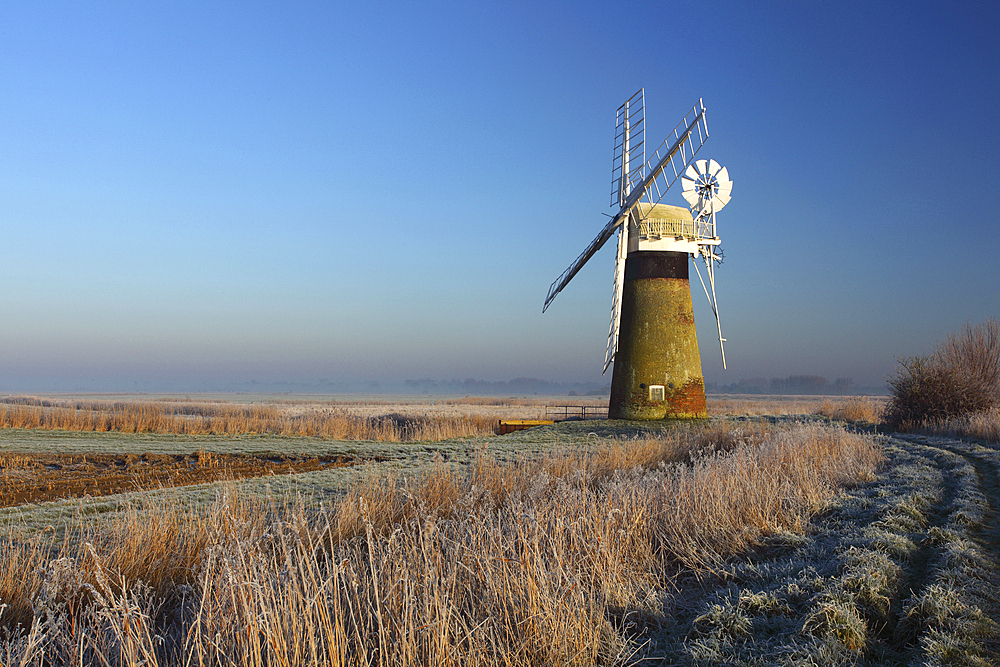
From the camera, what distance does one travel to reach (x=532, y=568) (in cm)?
436

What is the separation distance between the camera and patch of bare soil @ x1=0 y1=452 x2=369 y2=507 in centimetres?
1145

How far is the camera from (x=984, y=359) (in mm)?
24094

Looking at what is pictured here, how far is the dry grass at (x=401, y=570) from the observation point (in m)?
3.60

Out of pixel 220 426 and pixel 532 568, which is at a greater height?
pixel 532 568

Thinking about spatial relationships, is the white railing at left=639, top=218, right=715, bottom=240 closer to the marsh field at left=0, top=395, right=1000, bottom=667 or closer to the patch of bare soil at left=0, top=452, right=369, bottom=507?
the marsh field at left=0, top=395, right=1000, bottom=667

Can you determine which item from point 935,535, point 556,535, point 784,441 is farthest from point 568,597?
point 784,441

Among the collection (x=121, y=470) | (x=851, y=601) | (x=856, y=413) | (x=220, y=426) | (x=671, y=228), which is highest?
(x=671, y=228)

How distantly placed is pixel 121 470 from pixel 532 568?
13.1m

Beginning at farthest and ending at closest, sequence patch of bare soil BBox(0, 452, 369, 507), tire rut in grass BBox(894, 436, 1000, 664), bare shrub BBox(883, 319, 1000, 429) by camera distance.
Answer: bare shrub BBox(883, 319, 1000, 429), patch of bare soil BBox(0, 452, 369, 507), tire rut in grass BBox(894, 436, 1000, 664)

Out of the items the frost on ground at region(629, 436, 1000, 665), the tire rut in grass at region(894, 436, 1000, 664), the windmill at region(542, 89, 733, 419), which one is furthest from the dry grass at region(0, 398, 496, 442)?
the frost on ground at region(629, 436, 1000, 665)

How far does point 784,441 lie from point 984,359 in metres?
17.4

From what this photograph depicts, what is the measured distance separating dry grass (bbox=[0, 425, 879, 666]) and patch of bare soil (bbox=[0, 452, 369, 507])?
448 centimetres

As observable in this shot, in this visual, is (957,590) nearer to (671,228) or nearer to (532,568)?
(532,568)

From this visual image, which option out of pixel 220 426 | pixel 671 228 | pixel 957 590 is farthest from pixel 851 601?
pixel 220 426
